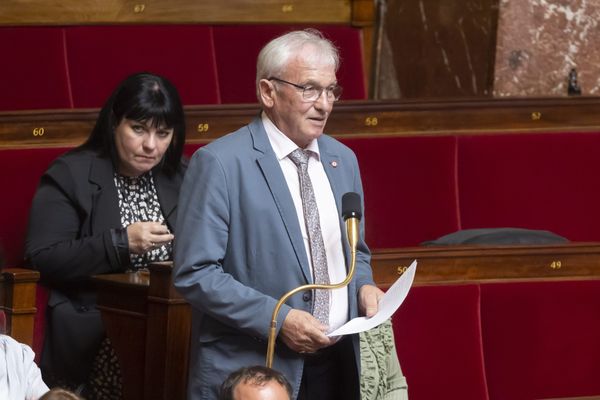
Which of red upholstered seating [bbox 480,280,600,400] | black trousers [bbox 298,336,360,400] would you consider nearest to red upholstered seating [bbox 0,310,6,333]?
black trousers [bbox 298,336,360,400]

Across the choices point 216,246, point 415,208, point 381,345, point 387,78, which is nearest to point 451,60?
point 387,78

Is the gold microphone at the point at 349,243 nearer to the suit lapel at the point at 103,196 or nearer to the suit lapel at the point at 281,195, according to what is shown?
the suit lapel at the point at 281,195

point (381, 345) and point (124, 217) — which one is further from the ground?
point (124, 217)

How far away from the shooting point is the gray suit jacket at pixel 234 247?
91 cm

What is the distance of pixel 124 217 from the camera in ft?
4.06

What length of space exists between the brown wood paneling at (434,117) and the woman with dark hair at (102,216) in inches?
8.9

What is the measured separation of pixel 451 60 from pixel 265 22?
27cm

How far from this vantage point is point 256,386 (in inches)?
31.7

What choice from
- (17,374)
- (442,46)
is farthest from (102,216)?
(442,46)

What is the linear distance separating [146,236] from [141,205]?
0.08 meters

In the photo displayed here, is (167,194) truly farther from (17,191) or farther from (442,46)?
(442,46)

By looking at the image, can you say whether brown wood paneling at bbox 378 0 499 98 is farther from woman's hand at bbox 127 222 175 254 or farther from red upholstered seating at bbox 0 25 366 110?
woman's hand at bbox 127 222 175 254

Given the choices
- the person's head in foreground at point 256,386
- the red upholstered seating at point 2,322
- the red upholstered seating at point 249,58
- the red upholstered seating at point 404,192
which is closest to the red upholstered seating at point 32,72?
the red upholstered seating at point 249,58

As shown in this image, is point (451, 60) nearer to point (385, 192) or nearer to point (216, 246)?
point (385, 192)
